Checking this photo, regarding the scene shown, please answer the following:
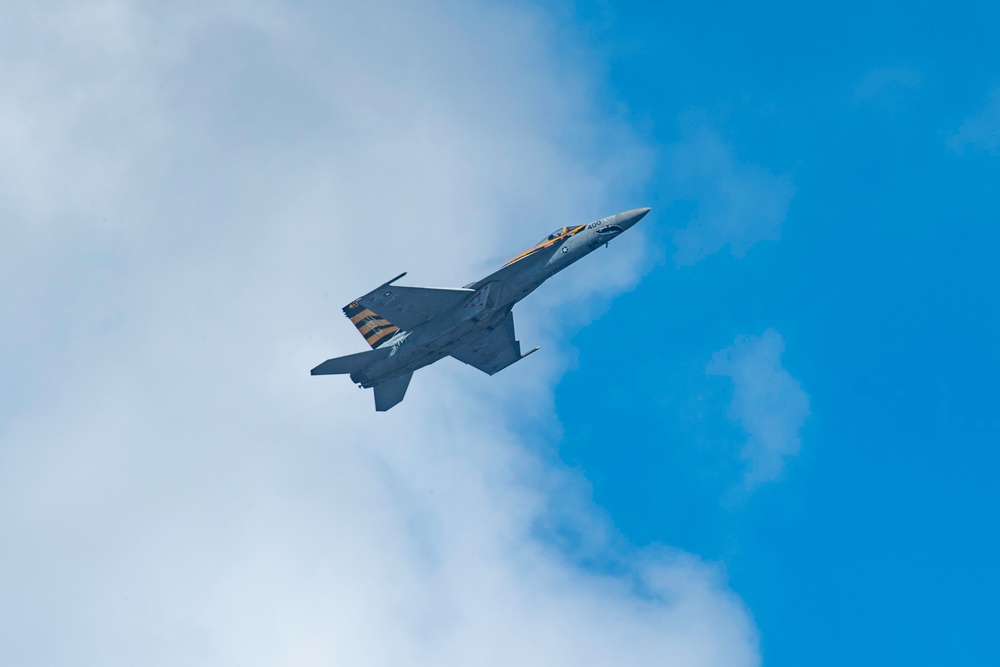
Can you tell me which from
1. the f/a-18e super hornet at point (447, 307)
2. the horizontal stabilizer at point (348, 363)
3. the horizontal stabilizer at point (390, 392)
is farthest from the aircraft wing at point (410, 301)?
the horizontal stabilizer at point (390, 392)

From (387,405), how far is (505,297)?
12156mm

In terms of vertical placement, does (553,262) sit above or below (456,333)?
above

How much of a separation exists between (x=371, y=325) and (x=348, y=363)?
3.01m

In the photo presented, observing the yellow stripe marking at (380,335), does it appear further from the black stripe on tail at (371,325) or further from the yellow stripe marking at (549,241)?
the yellow stripe marking at (549,241)

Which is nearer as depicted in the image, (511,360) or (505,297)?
(505,297)

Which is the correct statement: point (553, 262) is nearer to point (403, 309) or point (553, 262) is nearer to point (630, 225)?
point (630, 225)

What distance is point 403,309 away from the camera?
7338 centimetres

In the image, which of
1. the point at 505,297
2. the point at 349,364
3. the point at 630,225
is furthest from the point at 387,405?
the point at 630,225

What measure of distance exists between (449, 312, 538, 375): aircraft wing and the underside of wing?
7773 millimetres

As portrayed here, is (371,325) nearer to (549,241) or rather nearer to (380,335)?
(380,335)

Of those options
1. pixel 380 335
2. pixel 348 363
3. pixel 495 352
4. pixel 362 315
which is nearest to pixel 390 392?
pixel 380 335

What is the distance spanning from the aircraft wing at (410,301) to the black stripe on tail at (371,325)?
205 centimetres

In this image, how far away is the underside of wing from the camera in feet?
238

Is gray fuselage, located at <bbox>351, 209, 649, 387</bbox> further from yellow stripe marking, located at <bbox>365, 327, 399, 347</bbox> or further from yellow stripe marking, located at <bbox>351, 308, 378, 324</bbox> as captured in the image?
yellow stripe marking, located at <bbox>351, 308, 378, 324</bbox>
